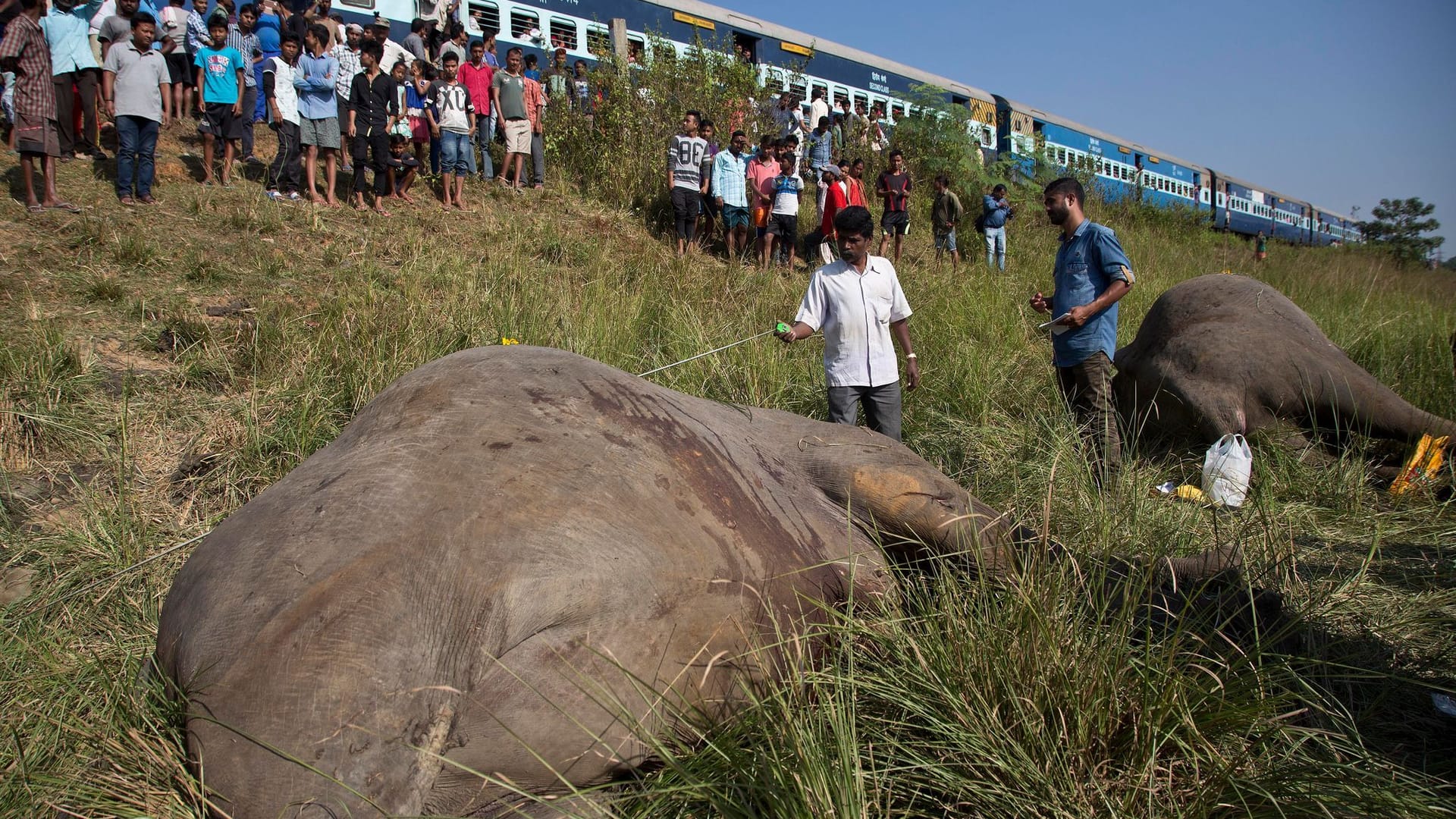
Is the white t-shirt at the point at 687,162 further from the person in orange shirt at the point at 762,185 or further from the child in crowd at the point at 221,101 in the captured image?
the child in crowd at the point at 221,101

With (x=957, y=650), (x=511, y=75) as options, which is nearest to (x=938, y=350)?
(x=957, y=650)

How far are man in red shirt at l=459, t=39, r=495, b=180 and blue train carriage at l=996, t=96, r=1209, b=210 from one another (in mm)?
12354

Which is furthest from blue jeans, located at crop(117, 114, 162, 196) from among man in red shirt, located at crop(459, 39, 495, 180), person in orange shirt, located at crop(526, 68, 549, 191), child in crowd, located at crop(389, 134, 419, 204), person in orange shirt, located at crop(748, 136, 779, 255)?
person in orange shirt, located at crop(748, 136, 779, 255)

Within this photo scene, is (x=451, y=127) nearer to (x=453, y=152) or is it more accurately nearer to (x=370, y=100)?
(x=453, y=152)

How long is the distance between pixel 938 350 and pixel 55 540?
5782mm

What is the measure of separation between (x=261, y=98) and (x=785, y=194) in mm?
6784

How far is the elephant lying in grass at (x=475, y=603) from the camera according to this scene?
5.69ft

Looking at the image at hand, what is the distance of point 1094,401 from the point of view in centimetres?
518

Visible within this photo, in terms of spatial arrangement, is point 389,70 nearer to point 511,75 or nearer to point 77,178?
point 511,75

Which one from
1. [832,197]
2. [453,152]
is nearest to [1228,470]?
[832,197]

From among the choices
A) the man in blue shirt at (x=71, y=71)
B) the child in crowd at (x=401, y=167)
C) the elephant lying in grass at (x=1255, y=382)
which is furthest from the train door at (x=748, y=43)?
the elephant lying in grass at (x=1255, y=382)

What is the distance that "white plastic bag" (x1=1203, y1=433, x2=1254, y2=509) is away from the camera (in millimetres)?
4852

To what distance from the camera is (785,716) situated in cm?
192

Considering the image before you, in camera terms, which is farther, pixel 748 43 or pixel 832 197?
pixel 748 43
